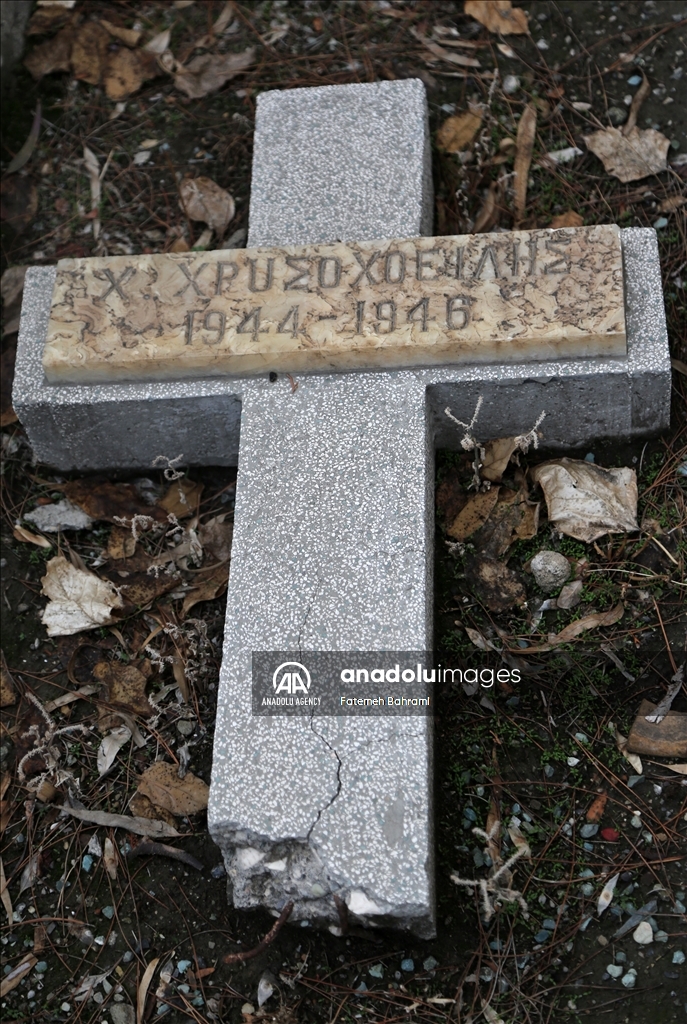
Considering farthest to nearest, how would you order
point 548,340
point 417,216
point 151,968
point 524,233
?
point 417,216
point 524,233
point 548,340
point 151,968

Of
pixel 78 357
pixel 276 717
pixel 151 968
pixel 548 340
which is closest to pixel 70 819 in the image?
pixel 151 968

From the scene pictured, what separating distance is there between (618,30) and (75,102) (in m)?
1.94

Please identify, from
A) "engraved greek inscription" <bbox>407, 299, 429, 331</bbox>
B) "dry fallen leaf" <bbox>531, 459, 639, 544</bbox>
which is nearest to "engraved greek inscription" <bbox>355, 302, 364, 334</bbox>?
"engraved greek inscription" <bbox>407, 299, 429, 331</bbox>

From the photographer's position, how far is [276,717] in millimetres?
2324

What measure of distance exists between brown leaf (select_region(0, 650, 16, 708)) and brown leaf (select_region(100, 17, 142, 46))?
2345mm

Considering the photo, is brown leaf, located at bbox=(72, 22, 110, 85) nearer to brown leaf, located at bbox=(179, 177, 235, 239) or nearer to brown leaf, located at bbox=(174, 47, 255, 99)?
brown leaf, located at bbox=(174, 47, 255, 99)

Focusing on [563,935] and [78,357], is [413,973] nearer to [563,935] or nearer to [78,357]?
[563,935]

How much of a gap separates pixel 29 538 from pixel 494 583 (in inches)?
52.9

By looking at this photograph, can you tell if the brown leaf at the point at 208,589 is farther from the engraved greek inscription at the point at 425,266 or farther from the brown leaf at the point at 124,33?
the brown leaf at the point at 124,33

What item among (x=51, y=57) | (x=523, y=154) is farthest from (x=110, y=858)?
(x=51, y=57)

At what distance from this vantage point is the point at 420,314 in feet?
8.81

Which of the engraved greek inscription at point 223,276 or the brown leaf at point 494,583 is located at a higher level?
the engraved greek inscription at point 223,276

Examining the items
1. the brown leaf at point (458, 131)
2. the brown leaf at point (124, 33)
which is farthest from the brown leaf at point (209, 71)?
the brown leaf at point (458, 131)

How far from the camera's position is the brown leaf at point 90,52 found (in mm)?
3803
